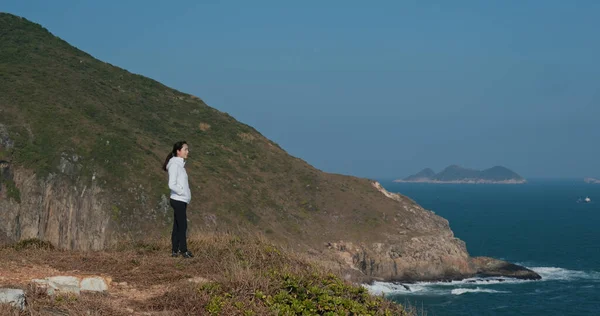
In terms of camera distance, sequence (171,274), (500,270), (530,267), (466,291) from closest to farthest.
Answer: (171,274), (466,291), (500,270), (530,267)

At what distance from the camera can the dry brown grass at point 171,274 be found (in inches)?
354

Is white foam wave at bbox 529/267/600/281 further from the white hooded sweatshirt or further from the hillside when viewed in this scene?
the white hooded sweatshirt

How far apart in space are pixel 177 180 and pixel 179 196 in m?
0.38

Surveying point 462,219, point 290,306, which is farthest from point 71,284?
point 462,219

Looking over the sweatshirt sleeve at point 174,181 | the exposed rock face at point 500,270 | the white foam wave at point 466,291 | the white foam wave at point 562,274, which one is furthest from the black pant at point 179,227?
the white foam wave at point 562,274

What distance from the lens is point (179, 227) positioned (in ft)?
42.7

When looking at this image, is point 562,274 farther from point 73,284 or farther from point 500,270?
point 73,284

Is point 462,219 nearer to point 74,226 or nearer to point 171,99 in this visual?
point 171,99

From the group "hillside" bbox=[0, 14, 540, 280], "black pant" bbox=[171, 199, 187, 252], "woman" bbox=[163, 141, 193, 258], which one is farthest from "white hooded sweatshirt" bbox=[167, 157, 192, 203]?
"hillside" bbox=[0, 14, 540, 280]

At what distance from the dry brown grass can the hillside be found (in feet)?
105

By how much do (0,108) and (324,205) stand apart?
38181mm

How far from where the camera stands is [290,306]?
9305 mm

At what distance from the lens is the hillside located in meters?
56.6

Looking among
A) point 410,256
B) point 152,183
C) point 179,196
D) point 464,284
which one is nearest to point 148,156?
point 152,183
